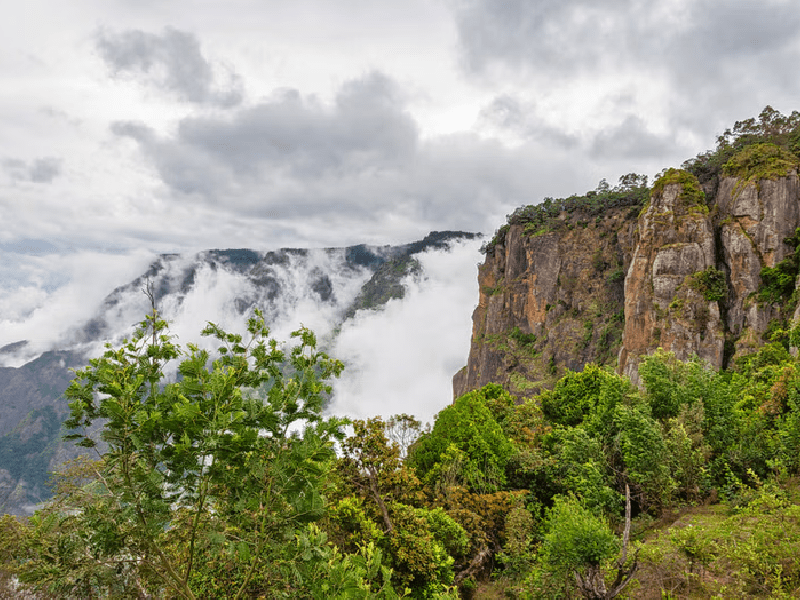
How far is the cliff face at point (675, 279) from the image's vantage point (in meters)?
50.8

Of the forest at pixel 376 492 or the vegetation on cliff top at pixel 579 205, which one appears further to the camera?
the vegetation on cliff top at pixel 579 205

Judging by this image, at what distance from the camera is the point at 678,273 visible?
5556 centimetres

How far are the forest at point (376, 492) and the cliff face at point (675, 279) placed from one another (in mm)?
19794

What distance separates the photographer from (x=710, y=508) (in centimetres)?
1514

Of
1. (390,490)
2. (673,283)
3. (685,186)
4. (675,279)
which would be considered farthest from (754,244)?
(390,490)

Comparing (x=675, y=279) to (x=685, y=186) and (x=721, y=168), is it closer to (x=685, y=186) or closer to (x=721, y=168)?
(x=685, y=186)

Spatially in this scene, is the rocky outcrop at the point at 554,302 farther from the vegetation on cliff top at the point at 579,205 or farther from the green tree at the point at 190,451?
the green tree at the point at 190,451

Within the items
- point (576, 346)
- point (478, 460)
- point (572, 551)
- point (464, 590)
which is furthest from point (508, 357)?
point (572, 551)

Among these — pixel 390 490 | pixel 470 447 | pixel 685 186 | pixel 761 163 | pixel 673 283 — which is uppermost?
pixel 761 163

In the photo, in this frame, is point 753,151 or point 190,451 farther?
point 753,151

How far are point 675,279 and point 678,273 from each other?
77cm

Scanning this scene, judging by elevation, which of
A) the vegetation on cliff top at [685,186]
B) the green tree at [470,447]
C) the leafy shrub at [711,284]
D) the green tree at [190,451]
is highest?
the vegetation on cliff top at [685,186]

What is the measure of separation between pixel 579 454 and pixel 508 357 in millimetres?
75661

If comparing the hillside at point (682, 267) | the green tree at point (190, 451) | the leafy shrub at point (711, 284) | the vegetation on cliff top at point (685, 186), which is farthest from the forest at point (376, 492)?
the vegetation on cliff top at point (685, 186)
